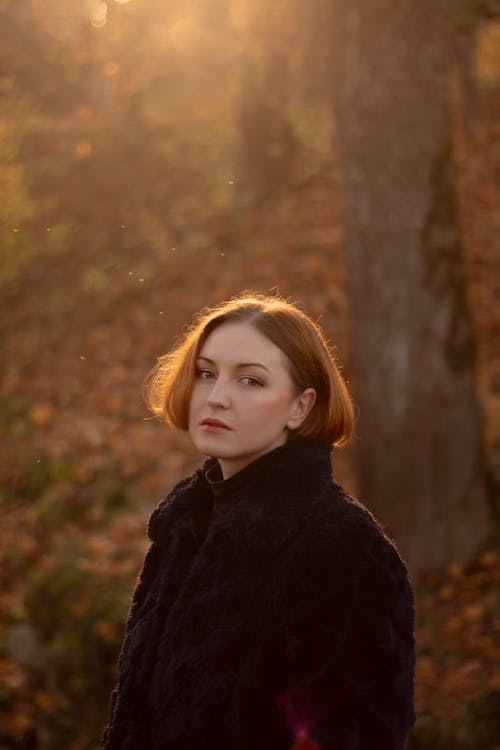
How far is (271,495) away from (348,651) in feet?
1.39

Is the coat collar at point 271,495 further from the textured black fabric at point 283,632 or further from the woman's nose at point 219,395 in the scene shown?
the woman's nose at point 219,395

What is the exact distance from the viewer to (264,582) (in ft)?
6.90

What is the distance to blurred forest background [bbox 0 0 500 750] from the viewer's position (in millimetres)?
5598

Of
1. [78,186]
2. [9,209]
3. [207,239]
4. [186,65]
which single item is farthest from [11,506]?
[186,65]

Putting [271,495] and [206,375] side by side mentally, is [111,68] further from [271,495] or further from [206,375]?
[271,495]

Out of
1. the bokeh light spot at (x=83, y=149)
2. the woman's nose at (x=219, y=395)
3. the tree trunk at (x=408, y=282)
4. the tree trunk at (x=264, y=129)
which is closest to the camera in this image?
the woman's nose at (x=219, y=395)

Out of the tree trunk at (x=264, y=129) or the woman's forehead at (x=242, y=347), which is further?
the tree trunk at (x=264, y=129)

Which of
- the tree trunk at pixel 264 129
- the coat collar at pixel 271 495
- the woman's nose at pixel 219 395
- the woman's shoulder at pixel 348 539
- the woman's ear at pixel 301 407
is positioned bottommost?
the woman's shoulder at pixel 348 539

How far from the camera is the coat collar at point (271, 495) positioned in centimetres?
211

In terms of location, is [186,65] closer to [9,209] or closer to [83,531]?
[9,209]

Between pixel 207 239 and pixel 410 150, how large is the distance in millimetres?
6655

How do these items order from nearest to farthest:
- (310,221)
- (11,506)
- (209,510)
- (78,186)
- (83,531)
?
(209,510)
(83,531)
(11,506)
(310,221)
(78,186)

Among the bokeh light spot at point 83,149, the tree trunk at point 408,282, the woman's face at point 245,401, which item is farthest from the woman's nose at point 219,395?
the bokeh light spot at point 83,149

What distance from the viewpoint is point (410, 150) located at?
5.61 m
